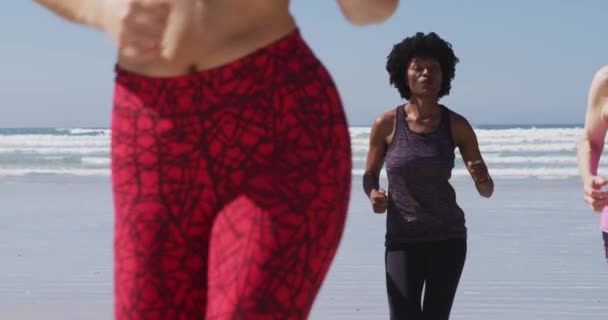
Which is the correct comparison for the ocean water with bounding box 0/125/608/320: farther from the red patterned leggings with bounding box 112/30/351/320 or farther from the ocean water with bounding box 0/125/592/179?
the ocean water with bounding box 0/125/592/179

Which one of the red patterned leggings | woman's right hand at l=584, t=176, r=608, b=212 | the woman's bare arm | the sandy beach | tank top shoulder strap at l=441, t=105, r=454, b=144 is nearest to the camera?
the red patterned leggings

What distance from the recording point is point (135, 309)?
1.83m

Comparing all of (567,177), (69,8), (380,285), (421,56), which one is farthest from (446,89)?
(567,177)

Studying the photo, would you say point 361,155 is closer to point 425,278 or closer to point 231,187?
point 425,278

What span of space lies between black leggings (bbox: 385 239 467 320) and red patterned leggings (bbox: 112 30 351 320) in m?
2.84

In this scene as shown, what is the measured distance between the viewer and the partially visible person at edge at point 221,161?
5.70 feet

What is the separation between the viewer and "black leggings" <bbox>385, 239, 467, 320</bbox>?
15.1 feet

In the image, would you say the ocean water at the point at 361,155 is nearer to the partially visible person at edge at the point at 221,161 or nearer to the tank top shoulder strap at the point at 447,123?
the tank top shoulder strap at the point at 447,123

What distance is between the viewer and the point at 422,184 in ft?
15.7

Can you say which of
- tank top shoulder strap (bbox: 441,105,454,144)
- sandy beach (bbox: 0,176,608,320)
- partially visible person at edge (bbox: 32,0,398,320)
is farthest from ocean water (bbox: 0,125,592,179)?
partially visible person at edge (bbox: 32,0,398,320)

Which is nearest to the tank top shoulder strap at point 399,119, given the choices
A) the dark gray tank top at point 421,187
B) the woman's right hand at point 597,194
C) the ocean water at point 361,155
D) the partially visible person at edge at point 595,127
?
the dark gray tank top at point 421,187

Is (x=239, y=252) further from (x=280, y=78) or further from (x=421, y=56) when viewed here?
(x=421, y=56)

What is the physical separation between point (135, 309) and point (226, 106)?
400 millimetres

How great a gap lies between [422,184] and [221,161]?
3099mm
